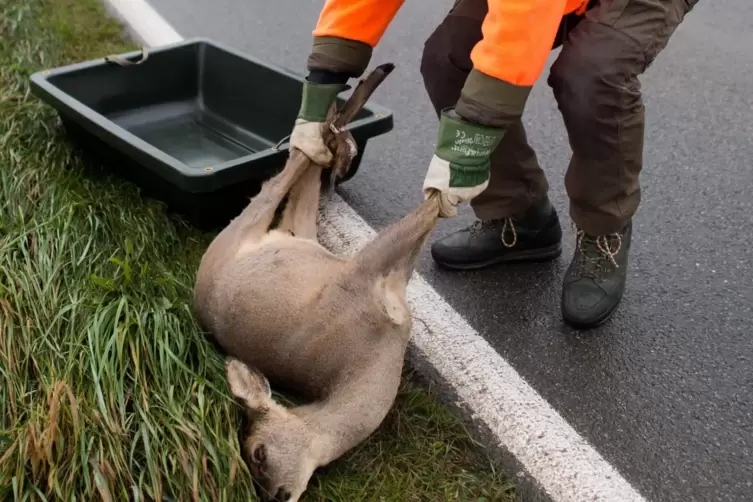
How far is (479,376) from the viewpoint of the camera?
2.44 m

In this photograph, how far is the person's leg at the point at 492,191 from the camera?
2.66 meters

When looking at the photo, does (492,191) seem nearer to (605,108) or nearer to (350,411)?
(605,108)

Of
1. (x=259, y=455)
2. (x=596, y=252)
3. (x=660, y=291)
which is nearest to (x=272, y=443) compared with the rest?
(x=259, y=455)

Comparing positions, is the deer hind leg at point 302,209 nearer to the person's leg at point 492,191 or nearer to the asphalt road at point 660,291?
the person's leg at point 492,191

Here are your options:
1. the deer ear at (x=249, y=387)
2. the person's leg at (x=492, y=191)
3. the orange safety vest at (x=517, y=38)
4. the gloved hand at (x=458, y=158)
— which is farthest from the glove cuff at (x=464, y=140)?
the deer ear at (x=249, y=387)

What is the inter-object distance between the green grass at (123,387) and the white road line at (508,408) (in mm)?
100

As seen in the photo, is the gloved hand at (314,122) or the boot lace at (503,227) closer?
the gloved hand at (314,122)

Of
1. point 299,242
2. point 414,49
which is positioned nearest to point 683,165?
point 414,49

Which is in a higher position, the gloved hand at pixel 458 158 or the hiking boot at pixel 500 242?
the gloved hand at pixel 458 158

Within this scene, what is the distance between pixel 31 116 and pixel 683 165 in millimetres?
3065

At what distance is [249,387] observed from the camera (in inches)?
77.2

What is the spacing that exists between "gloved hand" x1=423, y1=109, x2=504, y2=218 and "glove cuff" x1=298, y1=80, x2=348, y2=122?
0.51 metres

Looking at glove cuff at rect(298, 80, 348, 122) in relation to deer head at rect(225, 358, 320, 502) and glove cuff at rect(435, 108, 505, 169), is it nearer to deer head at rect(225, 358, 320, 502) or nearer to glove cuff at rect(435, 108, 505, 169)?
glove cuff at rect(435, 108, 505, 169)

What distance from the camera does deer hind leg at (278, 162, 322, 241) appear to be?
244 cm
